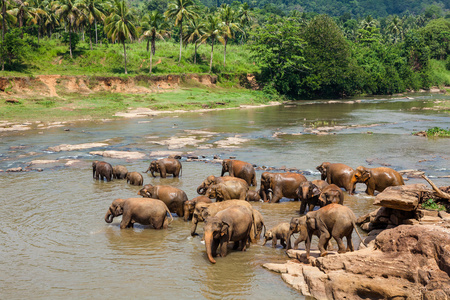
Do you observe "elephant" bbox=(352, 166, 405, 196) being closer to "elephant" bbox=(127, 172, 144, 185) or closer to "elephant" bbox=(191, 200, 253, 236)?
"elephant" bbox=(191, 200, 253, 236)

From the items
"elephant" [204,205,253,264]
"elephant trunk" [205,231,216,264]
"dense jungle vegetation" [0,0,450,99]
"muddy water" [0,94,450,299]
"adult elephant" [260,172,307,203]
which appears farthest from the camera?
"dense jungle vegetation" [0,0,450,99]

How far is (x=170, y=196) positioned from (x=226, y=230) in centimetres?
367

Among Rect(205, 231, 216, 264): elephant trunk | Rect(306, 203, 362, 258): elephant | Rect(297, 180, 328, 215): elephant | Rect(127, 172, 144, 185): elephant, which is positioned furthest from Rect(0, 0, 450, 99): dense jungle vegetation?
Rect(306, 203, 362, 258): elephant

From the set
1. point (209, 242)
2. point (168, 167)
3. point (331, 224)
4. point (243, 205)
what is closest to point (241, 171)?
point (168, 167)

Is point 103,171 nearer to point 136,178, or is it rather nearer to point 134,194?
point 136,178

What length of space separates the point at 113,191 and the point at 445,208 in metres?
10.9

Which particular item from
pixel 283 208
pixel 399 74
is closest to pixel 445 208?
pixel 283 208

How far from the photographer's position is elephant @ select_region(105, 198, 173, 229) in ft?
39.3

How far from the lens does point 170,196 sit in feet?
43.1

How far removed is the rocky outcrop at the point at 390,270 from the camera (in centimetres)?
745

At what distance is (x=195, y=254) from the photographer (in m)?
10.5

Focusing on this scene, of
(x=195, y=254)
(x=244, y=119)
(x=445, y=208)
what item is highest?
(x=445, y=208)

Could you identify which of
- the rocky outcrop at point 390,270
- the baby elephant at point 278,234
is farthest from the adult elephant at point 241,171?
the rocky outcrop at point 390,270

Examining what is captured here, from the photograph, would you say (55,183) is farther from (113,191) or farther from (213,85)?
(213,85)
